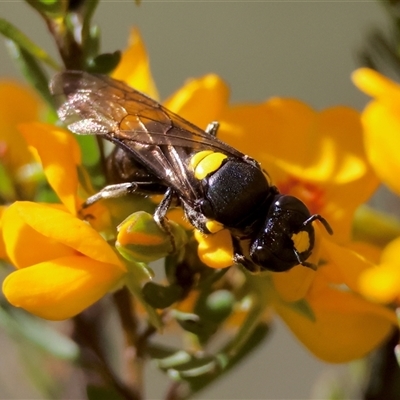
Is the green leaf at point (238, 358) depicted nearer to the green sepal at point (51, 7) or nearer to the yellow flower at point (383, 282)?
the yellow flower at point (383, 282)

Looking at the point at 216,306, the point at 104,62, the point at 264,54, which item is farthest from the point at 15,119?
the point at 264,54

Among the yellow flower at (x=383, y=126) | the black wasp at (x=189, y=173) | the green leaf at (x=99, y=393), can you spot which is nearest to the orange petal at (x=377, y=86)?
the yellow flower at (x=383, y=126)

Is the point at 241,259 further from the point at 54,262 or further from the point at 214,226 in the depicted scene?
the point at 54,262

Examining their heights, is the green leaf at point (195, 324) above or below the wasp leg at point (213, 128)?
below

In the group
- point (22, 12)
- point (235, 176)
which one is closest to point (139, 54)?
point (235, 176)

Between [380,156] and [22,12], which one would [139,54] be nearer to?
[380,156]

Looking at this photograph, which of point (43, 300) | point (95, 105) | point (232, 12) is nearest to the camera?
point (43, 300)

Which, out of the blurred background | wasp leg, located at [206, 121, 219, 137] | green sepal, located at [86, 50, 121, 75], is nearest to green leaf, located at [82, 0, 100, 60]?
green sepal, located at [86, 50, 121, 75]
